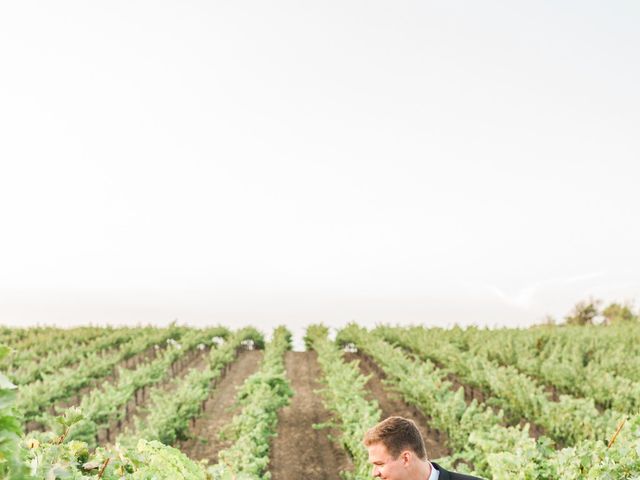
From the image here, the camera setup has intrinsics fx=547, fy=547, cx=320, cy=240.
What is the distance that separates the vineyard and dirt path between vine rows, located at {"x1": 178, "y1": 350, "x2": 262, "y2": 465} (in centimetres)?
6

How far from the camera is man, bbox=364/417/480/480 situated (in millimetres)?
3588

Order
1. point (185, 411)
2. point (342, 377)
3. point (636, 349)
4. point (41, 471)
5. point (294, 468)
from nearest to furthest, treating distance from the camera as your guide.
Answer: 1. point (41, 471)
2. point (294, 468)
3. point (185, 411)
4. point (342, 377)
5. point (636, 349)

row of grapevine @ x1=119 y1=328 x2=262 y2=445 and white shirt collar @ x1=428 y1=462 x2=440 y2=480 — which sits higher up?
white shirt collar @ x1=428 y1=462 x2=440 y2=480

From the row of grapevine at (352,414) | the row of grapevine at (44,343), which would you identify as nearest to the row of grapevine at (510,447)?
the row of grapevine at (352,414)

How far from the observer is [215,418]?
1830cm

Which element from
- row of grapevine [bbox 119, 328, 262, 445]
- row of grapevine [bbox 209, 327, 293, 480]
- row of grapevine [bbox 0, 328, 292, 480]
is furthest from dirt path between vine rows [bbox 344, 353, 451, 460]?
row of grapevine [bbox 0, 328, 292, 480]

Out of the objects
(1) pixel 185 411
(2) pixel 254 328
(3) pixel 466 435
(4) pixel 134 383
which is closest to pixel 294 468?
(1) pixel 185 411

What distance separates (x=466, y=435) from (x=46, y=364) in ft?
59.7

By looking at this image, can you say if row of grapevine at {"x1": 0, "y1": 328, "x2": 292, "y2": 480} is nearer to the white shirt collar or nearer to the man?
the man

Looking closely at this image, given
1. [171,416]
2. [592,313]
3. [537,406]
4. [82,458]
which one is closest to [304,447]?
[171,416]

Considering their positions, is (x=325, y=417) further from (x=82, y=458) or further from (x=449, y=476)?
(x=82, y=458)

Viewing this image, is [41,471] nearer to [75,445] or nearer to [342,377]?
[75,445]

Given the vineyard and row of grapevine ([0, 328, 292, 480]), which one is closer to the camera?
row of grapevine ([0, 328, 292, 480])

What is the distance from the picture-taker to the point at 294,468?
523 inches
